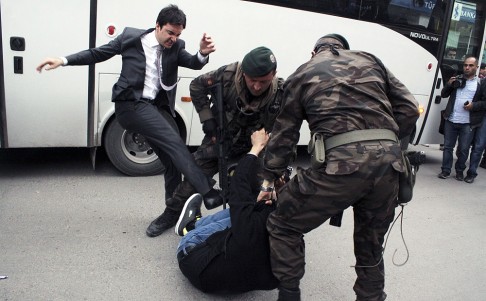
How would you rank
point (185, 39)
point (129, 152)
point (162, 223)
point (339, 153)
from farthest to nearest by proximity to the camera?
point (129, 152), point (185, 39), point (162, 223), point (339, 153)

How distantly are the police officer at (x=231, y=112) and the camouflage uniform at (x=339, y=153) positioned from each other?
2.15 feet

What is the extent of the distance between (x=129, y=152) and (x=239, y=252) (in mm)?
2744

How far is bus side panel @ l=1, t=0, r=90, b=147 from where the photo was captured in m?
3.77

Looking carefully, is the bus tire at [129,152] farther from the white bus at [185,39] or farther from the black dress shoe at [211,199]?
the black dress shoe at [211,199]

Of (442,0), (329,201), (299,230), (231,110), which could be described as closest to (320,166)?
(329,201)

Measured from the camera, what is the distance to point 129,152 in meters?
4.62

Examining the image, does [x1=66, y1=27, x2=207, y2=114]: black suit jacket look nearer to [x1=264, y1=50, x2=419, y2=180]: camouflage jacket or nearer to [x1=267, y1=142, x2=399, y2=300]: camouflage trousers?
[x1=264, y1=50, x2=419, y2=180]: camouflage jacket

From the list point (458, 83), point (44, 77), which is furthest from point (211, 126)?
point (458, 83)

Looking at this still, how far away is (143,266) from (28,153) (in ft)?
9.92

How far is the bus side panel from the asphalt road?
551 mm

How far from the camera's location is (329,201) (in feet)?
6.82

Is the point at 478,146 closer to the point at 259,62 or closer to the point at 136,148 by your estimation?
the point at 259,62

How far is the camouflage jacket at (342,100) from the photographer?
6.72 feet

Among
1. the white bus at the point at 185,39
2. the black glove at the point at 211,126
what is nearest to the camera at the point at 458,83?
the white bus at the point at 185,39
